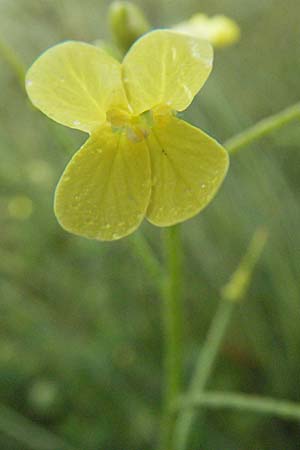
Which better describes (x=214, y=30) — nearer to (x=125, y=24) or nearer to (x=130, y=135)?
(x=125, y=24)

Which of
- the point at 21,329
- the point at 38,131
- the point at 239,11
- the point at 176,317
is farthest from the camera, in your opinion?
the point at 239,11

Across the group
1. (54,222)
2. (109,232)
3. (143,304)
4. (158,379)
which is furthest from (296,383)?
(109,232)

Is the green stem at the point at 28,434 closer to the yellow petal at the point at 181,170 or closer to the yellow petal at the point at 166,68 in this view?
the yellow petal at the point at 181,170

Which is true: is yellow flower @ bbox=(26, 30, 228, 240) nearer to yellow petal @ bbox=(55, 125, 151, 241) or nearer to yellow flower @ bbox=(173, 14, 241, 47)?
yellow petal @ bbox=(55, 125, 151, 241)

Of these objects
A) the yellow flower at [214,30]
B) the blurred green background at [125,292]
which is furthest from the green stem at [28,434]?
the yellow flower at [214,30]

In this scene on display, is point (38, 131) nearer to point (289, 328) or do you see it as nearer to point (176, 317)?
point (289, 328)

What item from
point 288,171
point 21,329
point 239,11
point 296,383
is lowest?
point 21,329

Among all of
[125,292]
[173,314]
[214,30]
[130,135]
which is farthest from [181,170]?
[125,292]
